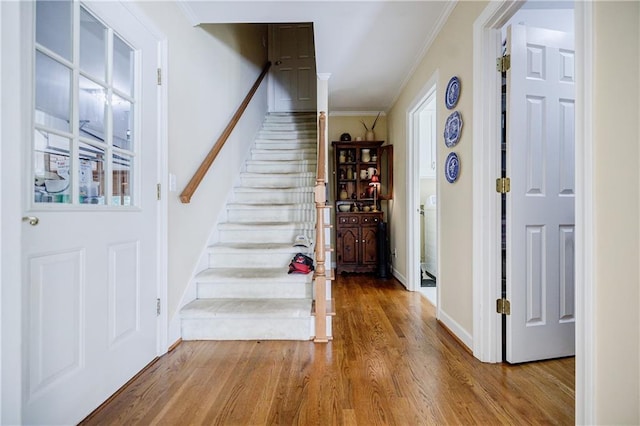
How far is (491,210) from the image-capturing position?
1795mm

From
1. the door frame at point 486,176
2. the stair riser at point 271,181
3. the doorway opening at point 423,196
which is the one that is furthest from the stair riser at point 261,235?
the door frame at point 486,176

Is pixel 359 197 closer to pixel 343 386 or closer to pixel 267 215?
pixel 267 215

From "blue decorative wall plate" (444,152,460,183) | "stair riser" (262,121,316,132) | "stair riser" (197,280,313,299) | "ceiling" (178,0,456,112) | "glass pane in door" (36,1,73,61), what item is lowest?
"stair riser" (197,280,313,299)

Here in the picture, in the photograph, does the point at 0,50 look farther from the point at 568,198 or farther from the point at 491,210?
the point at 568,198

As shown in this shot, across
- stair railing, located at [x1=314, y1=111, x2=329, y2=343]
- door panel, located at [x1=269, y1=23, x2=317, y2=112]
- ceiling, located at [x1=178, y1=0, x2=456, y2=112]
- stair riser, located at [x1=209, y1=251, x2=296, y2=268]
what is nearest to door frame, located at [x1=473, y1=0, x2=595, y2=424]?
ceiling, located at [x1=178, y1=0, x2=456, y2=112]

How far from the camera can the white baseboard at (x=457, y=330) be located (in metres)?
1.96

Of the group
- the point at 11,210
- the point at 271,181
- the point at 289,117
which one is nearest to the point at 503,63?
the point at 11,210

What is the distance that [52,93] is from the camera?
1.20 metres

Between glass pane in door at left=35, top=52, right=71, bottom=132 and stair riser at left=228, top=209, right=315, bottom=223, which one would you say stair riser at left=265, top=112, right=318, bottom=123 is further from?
glass pane in door at left=35, top=52, right=71, bottom=132

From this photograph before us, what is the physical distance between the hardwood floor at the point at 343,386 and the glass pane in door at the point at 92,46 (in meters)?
1.54

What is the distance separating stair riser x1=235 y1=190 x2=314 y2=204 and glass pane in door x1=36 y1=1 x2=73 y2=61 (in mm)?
2144

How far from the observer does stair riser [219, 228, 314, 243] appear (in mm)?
2857

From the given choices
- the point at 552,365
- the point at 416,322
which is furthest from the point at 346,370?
the point at 552,365

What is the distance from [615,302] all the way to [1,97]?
2062mm
